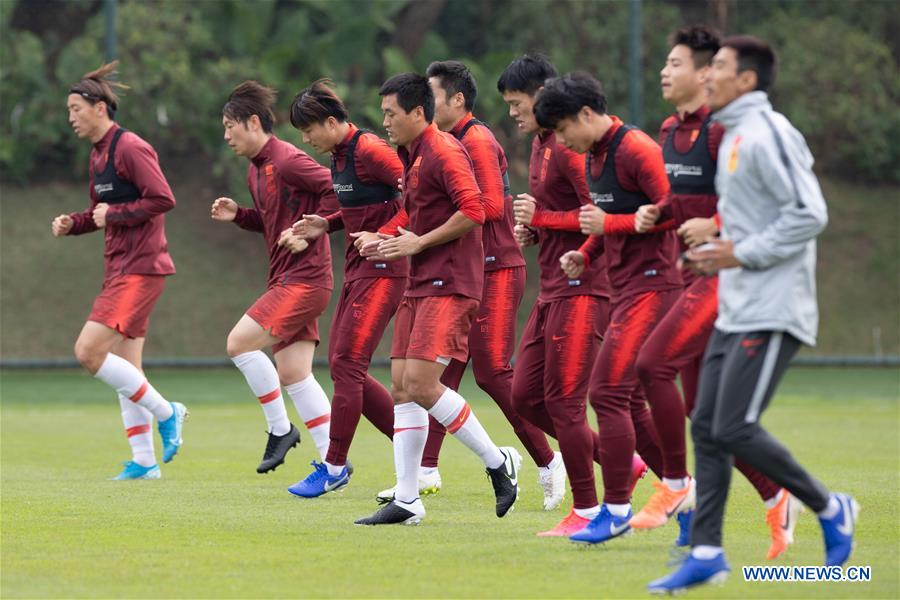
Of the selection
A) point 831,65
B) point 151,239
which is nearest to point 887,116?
point 831,65

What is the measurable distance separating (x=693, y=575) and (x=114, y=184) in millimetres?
5749

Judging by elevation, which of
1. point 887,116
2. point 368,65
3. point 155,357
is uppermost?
point 368,65

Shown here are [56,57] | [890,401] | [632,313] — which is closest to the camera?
[632,313]

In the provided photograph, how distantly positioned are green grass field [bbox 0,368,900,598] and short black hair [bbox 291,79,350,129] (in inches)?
86.4

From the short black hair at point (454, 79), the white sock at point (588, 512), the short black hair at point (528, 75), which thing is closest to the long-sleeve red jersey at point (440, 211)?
the short black hair at point (528, 75)

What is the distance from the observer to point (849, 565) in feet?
20.3

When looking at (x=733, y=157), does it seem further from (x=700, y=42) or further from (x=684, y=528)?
(x=684, y=528)

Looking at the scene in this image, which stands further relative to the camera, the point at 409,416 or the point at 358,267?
the point at 358,267

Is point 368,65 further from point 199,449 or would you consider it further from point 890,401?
point 199,449

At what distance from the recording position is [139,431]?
9.94 meters

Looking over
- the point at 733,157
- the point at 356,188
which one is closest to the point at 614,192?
the point at 733,157

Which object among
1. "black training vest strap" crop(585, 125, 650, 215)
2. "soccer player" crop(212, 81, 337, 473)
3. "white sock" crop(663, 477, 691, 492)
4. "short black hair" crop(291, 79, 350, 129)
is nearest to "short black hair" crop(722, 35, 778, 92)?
"black training vest strap" crop(585, 125, 650, 215)

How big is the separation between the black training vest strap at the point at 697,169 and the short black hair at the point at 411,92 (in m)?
1.55

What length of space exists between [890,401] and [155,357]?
9.74 meters
